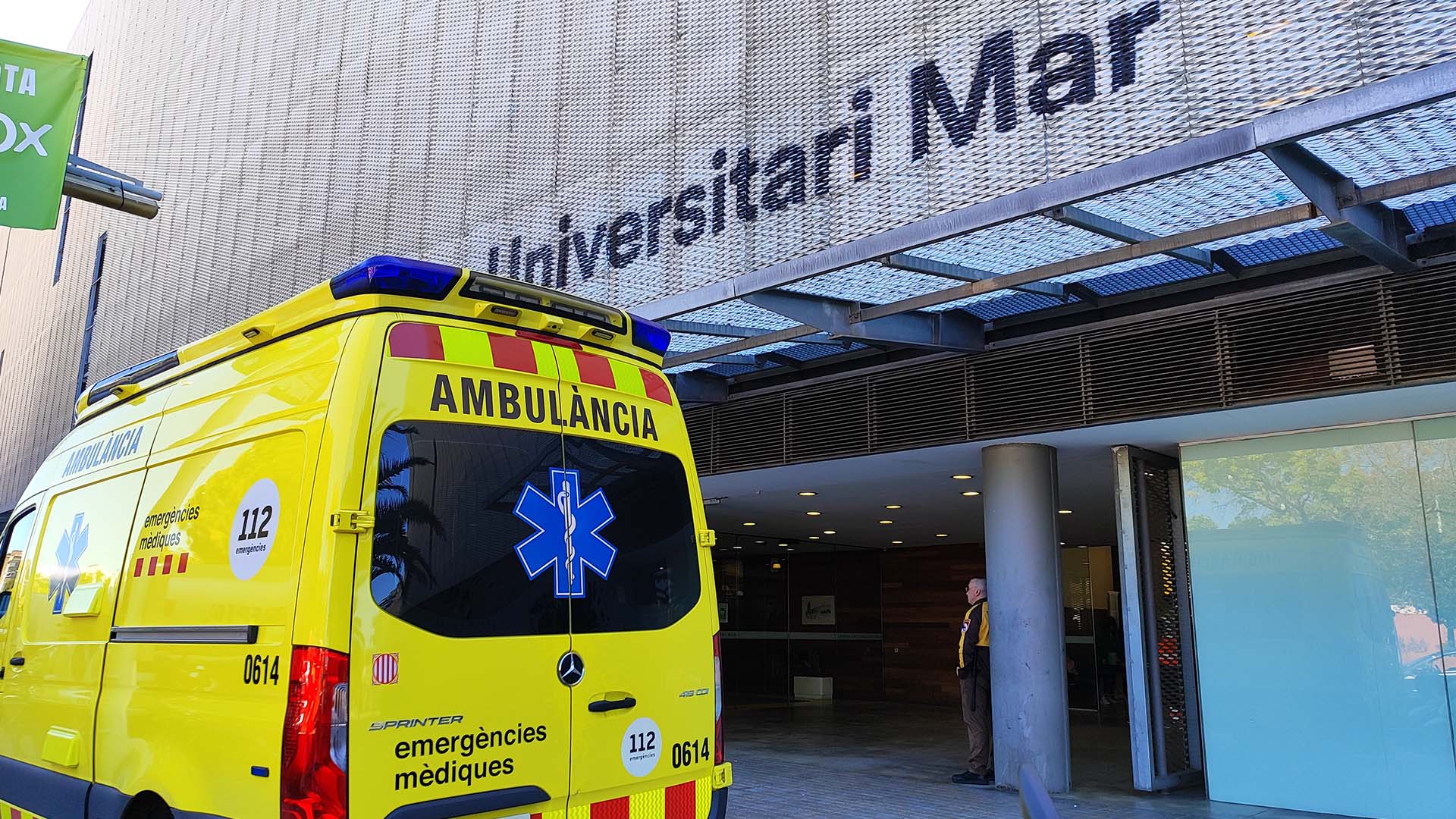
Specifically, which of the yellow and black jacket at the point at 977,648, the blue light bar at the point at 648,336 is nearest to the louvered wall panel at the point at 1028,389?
the yellow and black jacket at the point at 977,648

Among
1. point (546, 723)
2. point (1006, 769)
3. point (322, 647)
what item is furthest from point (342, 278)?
point (1006, 769)

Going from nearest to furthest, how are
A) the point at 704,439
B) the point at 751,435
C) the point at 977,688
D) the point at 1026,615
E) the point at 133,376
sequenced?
the point at 133,376, the point at 1026,615, the point at 977,688, the point at 751,435, the point at 704,439

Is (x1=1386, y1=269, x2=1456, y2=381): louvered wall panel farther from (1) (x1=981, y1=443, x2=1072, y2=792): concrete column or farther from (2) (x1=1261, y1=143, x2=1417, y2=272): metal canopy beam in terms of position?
(1) (x1=981, y1=443, x2=1072, y2=792): concrete column

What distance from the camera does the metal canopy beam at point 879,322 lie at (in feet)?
22.2

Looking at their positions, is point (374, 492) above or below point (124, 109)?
below

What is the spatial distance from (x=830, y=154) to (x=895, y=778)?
18.7ft

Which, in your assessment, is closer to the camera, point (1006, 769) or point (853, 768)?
point (1006, 769)

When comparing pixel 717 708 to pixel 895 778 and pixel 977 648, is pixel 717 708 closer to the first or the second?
pixel 977 648

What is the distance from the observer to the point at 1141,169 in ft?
15.7

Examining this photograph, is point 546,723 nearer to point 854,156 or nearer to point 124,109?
point 854,156

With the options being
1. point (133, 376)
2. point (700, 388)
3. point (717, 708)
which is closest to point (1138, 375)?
point (700, 388)

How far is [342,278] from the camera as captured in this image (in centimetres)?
386

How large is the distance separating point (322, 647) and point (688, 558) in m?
1.69

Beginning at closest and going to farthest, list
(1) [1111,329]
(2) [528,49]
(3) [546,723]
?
1. (3) [546,723]
2. (1) [1111,329]
3. (2) [528,49]
